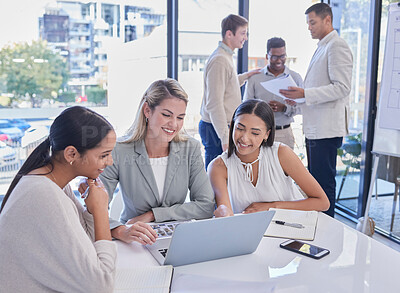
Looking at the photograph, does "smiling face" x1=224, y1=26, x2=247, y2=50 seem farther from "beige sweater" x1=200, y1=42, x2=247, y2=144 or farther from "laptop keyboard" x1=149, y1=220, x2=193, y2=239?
"laptop keyboard" x1=149, y1=220, x2=193, y2=239

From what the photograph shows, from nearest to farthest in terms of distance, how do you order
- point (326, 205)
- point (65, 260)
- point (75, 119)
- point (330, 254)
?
point (65, 260), point (75, 119), point (330, 254), point (326, 205)

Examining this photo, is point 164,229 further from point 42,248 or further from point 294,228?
point 42,248

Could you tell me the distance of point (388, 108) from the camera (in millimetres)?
2992

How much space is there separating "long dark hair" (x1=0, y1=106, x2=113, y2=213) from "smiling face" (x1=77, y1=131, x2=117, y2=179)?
0.01m

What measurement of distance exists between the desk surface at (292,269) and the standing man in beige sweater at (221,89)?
1628 millimetres

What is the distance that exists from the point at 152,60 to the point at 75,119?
2.58 meters

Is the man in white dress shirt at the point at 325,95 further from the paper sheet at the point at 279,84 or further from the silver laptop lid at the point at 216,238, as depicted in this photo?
the silver laptop lid at the point at 216,238

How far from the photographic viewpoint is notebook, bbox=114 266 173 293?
3.67 ft

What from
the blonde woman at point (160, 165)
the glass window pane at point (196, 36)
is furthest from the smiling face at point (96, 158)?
the glass window pane at point (196, 36)

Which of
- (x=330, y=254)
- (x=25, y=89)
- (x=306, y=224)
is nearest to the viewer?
(x=330, y=254)

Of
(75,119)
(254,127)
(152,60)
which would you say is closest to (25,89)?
(152,60)

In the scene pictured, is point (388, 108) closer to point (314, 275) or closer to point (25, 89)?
point (314, 275)

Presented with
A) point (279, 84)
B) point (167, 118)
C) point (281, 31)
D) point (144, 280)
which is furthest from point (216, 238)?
point (281, 31)

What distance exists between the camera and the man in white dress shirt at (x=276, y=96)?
322 cm
